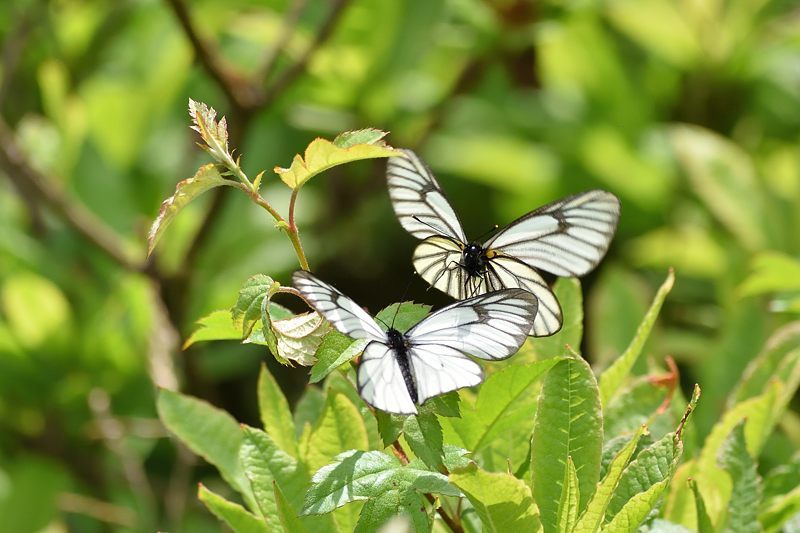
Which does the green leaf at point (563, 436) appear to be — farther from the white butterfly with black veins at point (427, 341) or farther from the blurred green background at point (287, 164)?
the blurred green background at point (287, 164)

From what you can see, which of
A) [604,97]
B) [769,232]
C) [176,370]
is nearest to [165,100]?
[176,370]

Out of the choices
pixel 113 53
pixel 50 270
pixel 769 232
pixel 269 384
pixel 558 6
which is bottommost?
pixel 769 232

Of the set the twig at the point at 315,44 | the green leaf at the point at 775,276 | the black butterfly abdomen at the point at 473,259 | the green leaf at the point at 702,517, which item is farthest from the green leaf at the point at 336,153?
the twig at the point at 315,44

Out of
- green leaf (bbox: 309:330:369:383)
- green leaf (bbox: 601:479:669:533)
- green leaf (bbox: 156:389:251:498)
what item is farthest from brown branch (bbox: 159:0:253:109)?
green leaf (bbox: 601:479:669:533)

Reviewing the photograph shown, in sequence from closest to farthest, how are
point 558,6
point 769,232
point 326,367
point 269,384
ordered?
point 326,367 → point 269,384 → point 769,232 → point 558,6

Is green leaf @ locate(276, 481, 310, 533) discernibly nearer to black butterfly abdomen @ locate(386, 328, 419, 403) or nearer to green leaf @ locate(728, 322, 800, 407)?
black butterfly abdomen @ locate(386, 328, 419, 403)

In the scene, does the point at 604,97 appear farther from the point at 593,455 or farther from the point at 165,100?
the point at 593,455
